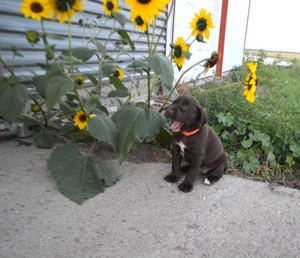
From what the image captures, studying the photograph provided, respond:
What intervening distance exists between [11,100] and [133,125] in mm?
783

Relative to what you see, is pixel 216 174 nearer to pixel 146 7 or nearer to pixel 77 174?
pixel 77 174

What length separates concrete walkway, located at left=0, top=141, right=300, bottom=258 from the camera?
1.62 meters

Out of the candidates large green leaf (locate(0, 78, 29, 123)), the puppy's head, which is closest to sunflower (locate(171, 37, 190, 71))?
the puppy's head

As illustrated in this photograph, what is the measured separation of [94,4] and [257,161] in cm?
247

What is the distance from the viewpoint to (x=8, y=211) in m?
1.76

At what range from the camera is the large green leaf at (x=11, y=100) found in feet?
6.86

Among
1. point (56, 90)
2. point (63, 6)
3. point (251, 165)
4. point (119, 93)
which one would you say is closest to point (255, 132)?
point (251, 165)

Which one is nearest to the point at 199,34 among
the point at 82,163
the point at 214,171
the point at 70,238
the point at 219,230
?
the point at 214,171

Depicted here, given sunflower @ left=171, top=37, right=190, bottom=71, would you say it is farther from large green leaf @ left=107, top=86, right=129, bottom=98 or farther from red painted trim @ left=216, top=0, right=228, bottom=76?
red painted trim @ left=216, top=0, right=228, bottom=76

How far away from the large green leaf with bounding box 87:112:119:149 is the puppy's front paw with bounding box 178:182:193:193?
1.86 ft

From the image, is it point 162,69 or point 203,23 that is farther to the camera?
point 203,23

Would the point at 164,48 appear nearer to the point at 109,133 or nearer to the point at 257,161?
the point at 257,161

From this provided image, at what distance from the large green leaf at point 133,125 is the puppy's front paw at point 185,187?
1.38 ft

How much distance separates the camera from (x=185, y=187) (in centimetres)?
233
